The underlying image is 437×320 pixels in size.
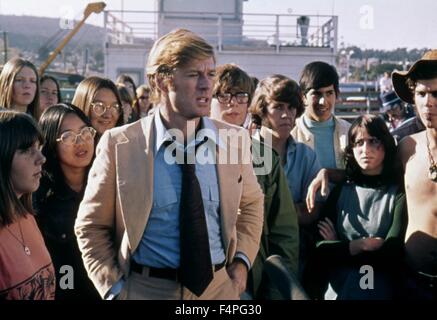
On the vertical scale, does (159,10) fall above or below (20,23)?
below

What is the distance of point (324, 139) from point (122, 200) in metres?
2.13

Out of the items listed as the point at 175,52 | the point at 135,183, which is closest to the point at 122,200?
the point at 135,183

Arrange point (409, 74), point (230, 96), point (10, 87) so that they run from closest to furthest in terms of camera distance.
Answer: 1. point (409, 74)
2. point (230, 96)
3. point (10, 87)

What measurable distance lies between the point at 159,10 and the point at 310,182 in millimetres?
14651

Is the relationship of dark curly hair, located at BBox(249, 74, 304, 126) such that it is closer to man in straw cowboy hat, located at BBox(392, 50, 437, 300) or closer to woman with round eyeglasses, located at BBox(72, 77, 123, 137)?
man in straw cowboy hat, located at BBox(392, 50, 437, 300)

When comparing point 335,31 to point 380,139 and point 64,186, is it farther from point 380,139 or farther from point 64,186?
point 64,186

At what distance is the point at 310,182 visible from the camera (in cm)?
373

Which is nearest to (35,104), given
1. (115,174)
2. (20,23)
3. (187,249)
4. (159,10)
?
(115,174)

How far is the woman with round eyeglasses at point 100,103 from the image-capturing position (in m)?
4.12

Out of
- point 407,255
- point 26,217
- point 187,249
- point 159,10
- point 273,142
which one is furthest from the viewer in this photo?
point 159,10

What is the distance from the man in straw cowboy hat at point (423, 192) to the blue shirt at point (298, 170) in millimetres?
689

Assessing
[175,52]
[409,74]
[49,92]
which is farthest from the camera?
[49,92]

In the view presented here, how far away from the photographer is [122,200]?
2.43 m
